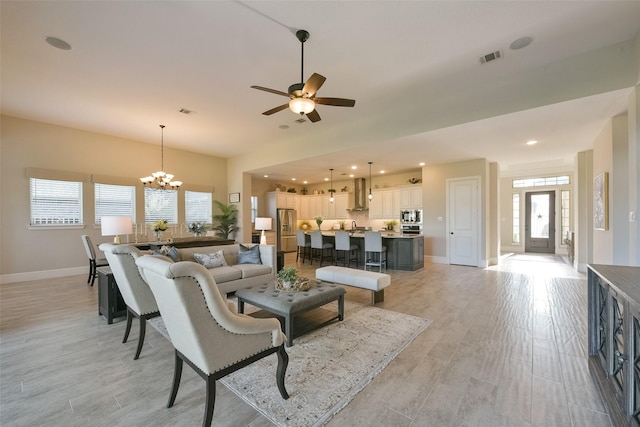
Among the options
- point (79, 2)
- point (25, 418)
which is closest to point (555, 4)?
point (79, 2)

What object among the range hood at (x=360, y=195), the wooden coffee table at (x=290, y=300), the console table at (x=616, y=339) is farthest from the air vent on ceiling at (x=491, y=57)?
the range hood at (x=360, y=195)

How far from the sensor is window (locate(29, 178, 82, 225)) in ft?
18.6

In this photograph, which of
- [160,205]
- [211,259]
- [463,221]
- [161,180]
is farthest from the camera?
[160,205]

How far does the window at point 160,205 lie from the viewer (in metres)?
7.20

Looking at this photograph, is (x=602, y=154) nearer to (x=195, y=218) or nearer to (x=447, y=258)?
(x=447, y=258)

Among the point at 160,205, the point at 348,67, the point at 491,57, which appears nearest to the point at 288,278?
the point at 348,67

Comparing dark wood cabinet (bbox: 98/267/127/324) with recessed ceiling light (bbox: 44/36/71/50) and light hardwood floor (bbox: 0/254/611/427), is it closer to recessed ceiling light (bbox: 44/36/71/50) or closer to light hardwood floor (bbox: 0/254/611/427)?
light hardwood floor (bbox: 0/254/611/427)

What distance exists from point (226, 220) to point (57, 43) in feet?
18.8

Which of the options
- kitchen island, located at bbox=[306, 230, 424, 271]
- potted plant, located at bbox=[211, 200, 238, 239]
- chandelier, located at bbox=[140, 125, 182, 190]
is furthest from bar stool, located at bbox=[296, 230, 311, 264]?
chandelier, located at bbox=[140, 125, 182, 190]

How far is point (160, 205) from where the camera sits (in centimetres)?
743

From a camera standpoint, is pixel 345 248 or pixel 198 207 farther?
pixel 198 207

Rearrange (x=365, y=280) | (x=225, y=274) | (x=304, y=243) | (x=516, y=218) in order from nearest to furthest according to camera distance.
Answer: (x=365, y=280), (x=225, y=274), (x=304, y=243), (x=516, y=218)

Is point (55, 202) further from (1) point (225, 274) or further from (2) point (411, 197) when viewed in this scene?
(2) point (411, 197)

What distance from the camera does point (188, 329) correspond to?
1.56 metres
